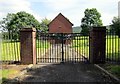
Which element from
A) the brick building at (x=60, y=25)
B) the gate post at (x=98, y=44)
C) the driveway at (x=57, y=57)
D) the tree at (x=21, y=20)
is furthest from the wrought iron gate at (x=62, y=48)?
the tree at (x=21, y=20)

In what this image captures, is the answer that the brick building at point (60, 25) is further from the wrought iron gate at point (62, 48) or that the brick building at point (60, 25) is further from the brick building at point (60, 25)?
the wrought iron gate at point (62, 48)

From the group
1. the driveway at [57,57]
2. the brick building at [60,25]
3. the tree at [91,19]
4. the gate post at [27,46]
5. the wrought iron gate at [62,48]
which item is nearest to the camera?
the gate post at [27,46]

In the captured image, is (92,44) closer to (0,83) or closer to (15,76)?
(15,76)

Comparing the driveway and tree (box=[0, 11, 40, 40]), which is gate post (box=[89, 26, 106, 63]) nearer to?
the driveway

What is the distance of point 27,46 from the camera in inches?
610

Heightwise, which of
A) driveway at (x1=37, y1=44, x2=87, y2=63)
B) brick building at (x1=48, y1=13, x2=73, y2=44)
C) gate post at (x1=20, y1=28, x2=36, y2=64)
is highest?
brick building at (x1=48, y1=13, x2=73, y2=44)

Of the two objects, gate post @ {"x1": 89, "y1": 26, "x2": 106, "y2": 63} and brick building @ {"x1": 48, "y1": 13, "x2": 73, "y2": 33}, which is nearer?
gate post @ {"x1": 89, "y1": 26, "x2": 106, "y2": 63}

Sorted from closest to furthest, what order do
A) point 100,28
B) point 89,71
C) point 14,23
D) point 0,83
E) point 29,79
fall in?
point 0,83 → point 29,79 → point 89,71 → point 100,28 → point 14,23

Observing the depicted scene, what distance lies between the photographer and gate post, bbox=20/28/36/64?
15.5 meters

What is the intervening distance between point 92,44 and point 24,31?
4093 millimetres

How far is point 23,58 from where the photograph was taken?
1554 cm

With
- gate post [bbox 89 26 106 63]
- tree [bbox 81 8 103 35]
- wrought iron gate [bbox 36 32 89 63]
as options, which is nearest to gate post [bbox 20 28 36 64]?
wrought iron gate [bbox 36 32 89 63]

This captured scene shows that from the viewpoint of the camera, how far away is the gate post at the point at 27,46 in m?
15.5

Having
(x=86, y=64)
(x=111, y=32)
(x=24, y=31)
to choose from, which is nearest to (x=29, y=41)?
(x=24, y=31)
